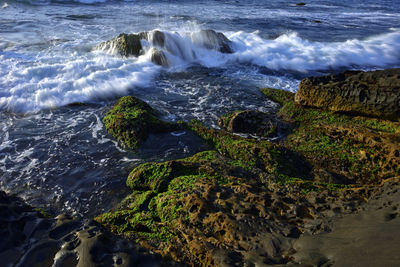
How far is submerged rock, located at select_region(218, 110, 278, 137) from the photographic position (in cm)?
639

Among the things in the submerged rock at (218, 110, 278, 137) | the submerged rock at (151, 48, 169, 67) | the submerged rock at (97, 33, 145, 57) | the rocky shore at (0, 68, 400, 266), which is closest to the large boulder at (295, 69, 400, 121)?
the rocky shore at (0, 68, 400, 266)

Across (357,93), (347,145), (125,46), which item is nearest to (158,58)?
(125,46)

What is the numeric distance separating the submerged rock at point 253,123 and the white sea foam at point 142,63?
16.3 feet

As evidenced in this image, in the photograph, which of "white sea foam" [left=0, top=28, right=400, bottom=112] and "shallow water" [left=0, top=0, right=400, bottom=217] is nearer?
"shallow water" [left=0, top=0, right=400, bottom=217]

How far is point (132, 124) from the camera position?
623 cm

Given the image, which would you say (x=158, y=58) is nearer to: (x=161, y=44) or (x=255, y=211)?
(x=161, y=44)

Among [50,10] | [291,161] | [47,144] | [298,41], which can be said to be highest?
[50,10]

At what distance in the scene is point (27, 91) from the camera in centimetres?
861

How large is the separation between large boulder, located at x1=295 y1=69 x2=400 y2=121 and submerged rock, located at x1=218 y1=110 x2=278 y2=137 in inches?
57.5

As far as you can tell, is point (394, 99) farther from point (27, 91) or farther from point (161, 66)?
point (27, 91)

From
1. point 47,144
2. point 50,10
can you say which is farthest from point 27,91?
point 50,10

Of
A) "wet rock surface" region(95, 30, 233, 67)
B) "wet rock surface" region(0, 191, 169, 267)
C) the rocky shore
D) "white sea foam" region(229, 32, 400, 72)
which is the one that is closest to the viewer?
the rocky shore

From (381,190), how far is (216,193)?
6.94 feet

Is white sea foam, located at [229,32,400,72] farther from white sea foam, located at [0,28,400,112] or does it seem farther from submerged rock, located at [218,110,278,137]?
submerged rock, located at [218,110,278,137]
